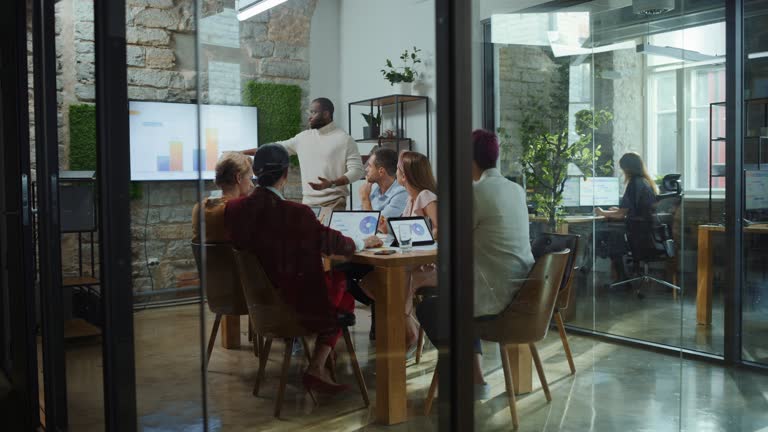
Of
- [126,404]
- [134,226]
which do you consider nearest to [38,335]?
[126,404]

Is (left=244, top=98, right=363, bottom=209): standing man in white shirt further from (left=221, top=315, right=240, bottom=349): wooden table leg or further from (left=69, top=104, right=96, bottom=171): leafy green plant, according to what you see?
(left=69, top=104, right=96, bottom=171): leafy green plant

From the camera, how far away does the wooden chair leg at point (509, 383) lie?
1.48 m

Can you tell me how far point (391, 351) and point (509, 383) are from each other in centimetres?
27

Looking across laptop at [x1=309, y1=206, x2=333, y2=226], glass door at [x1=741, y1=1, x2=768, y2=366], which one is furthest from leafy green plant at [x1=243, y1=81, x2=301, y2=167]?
glass door at [x1=741, y1=1, x2=768, y2=366]

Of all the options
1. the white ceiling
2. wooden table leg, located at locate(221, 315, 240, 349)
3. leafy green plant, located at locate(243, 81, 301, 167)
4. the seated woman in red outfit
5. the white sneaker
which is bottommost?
the white sneaker

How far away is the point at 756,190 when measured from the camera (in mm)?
2625

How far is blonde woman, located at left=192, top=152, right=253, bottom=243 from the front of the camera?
1.69 metres

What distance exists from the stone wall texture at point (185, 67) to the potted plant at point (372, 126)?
18 cm

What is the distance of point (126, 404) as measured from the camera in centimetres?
223

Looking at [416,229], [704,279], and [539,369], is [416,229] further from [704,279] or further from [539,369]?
[704,279]

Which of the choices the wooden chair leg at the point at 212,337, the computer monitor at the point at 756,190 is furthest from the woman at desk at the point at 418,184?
the computer monitor at the point at 756,190

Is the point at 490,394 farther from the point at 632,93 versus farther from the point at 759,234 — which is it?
the point at 759,234

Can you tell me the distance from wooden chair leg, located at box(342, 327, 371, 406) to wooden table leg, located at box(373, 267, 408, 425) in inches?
2.1

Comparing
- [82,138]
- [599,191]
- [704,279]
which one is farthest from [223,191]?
[704,279]
